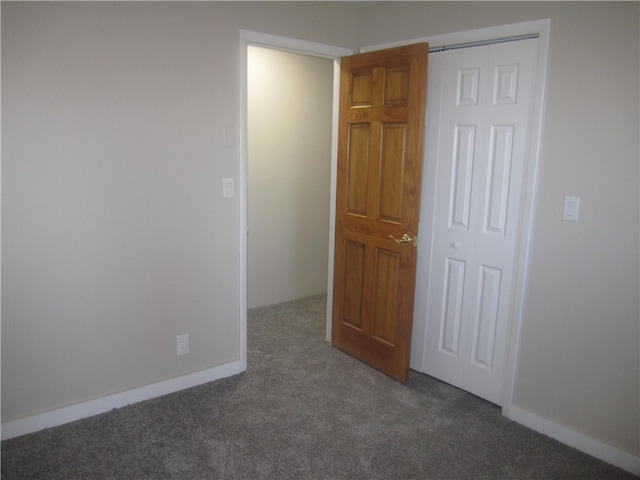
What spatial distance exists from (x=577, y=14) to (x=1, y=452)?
3356 mm

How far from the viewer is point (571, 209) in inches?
93.9

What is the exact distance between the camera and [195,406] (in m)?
2.82

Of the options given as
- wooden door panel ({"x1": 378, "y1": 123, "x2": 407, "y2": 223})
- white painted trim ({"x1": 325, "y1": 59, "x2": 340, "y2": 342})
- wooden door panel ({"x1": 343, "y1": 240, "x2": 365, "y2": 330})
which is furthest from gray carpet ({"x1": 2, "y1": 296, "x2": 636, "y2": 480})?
wooden door panel ({"x1": 378, "y1": 123, "x2": 407, "y2": 223})

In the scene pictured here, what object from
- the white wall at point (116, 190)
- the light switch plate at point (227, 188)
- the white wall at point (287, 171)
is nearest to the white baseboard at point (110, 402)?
the white wall at point (116, 190)

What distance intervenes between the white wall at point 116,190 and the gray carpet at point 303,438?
25cm

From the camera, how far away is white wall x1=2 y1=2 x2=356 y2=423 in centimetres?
232

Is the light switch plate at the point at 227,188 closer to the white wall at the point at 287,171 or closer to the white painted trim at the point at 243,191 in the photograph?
the white painted trim at the point at 243,191

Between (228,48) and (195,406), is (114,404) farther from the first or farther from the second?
(228,48)

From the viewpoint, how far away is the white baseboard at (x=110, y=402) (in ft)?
8.16

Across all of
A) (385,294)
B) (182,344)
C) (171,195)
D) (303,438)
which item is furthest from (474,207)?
(182,344)

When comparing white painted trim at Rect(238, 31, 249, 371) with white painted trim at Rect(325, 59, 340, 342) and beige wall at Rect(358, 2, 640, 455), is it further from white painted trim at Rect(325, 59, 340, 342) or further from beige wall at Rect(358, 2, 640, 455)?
beige wall at Rect(358, 2, 640, 455)

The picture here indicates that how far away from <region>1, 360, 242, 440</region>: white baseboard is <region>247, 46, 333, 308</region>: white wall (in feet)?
4.05

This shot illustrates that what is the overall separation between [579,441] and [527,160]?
1.43 meters

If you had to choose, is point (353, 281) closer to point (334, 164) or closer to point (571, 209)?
→ point (334, 164)
